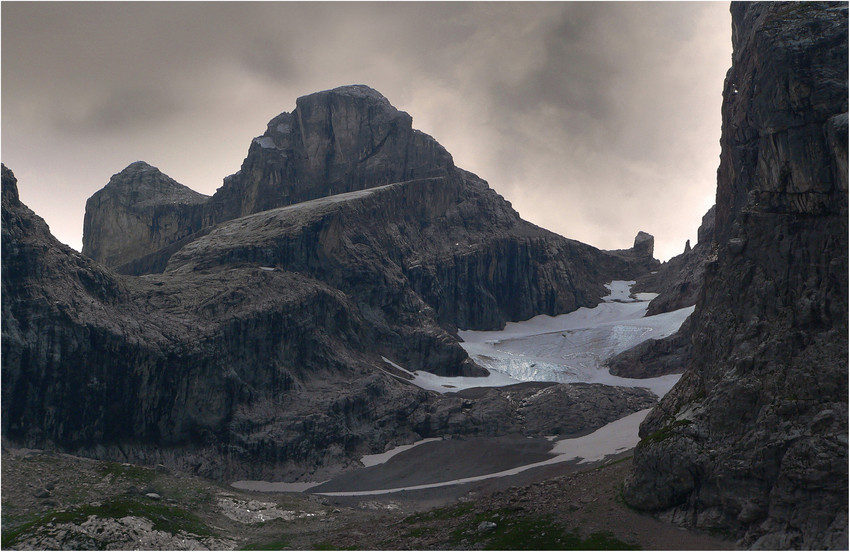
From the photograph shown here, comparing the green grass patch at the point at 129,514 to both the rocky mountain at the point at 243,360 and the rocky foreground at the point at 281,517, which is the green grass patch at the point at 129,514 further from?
the rocky mountain at the point at 243,360

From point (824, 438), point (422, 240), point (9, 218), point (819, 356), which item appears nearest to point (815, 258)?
point (819, 356)

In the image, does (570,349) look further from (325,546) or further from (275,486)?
(325,546)

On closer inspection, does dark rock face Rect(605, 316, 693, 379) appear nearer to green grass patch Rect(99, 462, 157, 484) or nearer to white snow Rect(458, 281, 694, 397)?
white snow Rect(458, 281, 694, 397)

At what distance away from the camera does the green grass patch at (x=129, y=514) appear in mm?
69188

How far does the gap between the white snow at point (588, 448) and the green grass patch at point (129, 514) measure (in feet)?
98.8

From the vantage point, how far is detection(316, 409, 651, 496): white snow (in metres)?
107

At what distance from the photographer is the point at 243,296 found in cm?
13388

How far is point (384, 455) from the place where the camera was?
404 ft

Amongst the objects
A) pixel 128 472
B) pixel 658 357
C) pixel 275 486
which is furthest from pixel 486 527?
pixel 658 357

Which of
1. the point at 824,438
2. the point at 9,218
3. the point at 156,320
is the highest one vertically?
the point at 9,218

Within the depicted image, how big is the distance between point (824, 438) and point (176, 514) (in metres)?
58.2

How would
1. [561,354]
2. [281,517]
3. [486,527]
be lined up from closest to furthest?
[486,527] → [281,517] → [561,354]

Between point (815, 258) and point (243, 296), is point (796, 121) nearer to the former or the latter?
point (815, 258)

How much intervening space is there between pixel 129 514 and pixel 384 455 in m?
53.6
